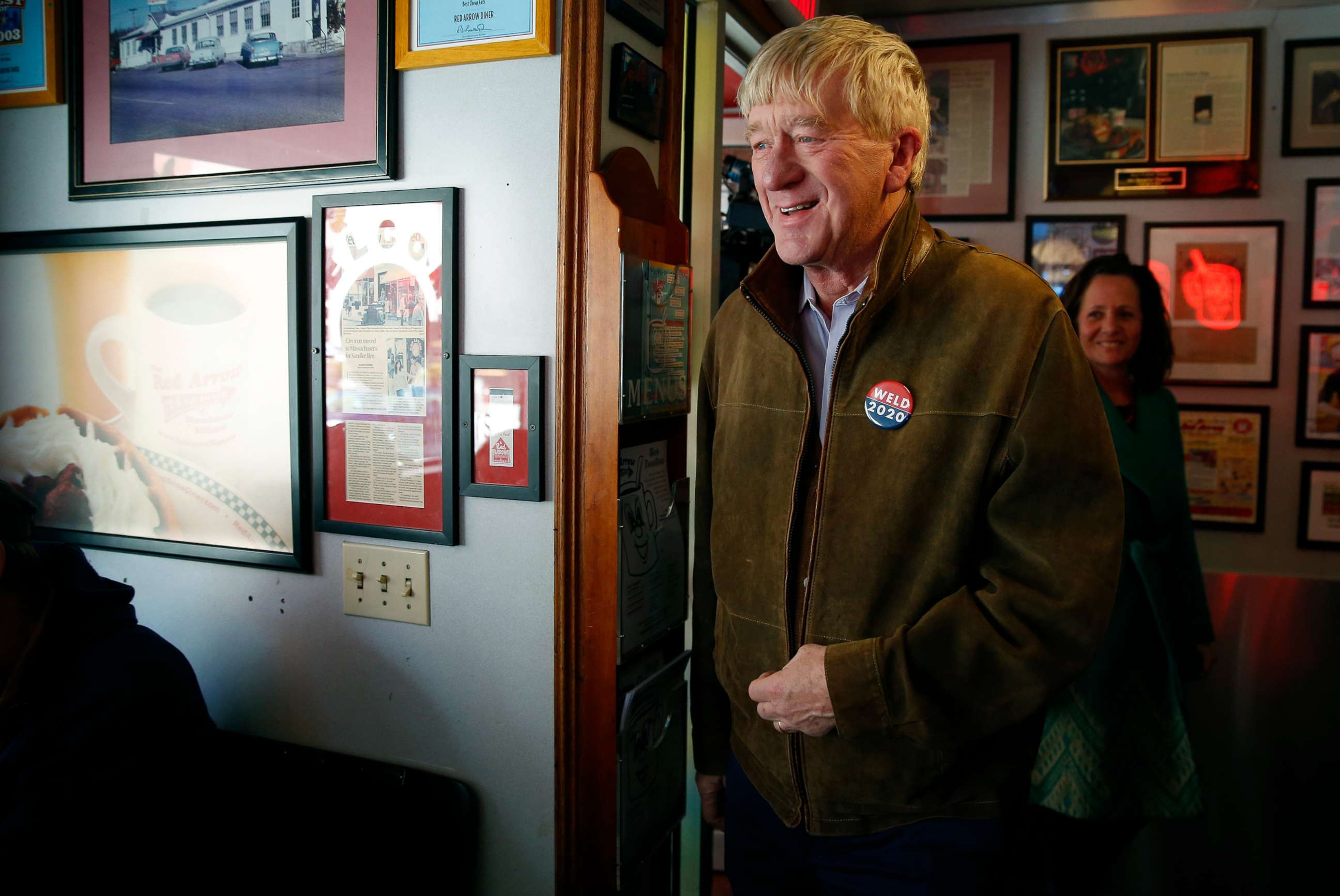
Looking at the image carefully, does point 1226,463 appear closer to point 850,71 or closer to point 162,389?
point 850,71

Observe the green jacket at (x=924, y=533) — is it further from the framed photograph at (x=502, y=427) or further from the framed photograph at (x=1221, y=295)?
the framed photograph at (x=1221, y=295)

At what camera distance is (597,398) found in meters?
1.35

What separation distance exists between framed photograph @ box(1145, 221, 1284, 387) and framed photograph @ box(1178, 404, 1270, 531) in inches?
4.3

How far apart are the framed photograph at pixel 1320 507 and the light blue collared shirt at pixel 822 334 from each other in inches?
97.4

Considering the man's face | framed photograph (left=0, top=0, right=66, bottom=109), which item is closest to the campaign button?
the man's face

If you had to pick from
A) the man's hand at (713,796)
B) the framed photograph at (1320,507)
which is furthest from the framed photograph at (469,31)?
the framed photograph at (1320,507)

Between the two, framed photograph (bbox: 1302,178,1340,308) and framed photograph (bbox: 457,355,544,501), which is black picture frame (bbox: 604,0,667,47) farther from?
framed photograph (bbox: 1302,178,1340,308)

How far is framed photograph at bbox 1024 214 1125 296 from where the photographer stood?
119 inches

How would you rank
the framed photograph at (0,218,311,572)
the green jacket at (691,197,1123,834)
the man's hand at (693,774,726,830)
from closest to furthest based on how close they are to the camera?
1. the green jacket at (691,197,1123,834)
2. the man's hand at (693,774,726,830)
3. the framed photograph at (0,218,311,572)

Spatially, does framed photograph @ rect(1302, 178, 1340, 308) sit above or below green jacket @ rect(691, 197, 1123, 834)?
above

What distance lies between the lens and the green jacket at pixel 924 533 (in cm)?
104

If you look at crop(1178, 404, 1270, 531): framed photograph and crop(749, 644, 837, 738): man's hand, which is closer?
crop(749, 644, 837, 738): man's hand

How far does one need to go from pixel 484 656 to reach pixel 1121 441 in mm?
1497

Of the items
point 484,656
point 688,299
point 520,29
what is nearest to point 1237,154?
point 688,299
